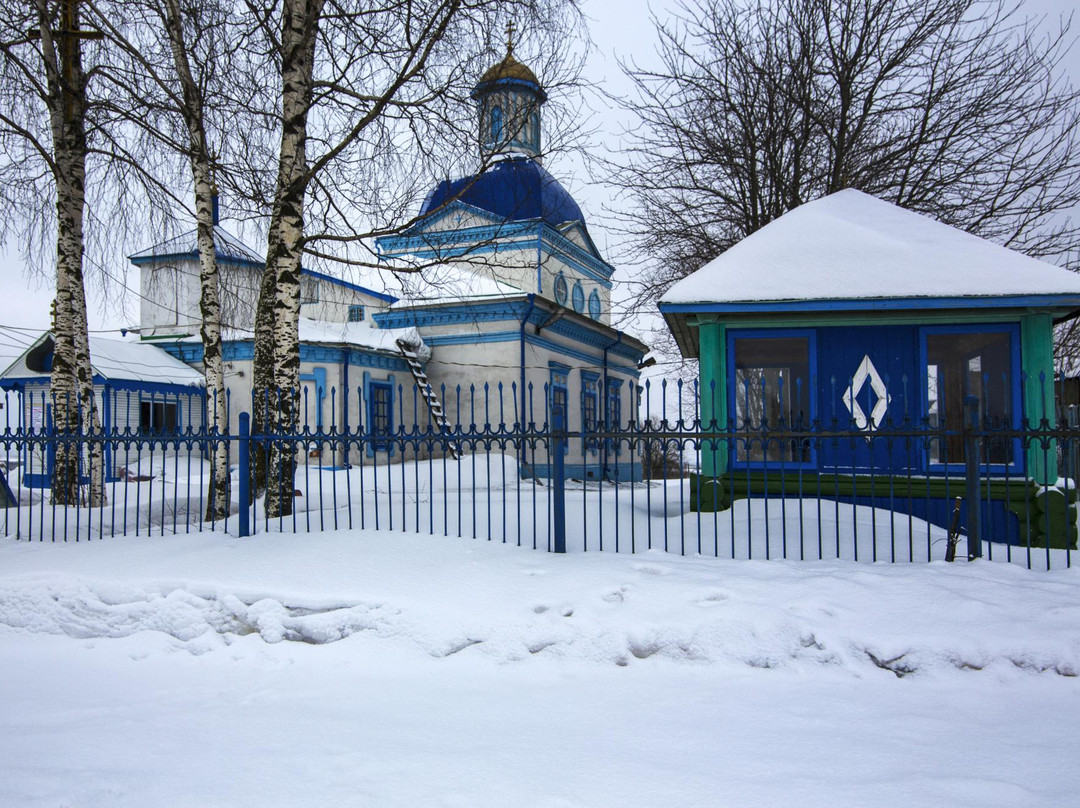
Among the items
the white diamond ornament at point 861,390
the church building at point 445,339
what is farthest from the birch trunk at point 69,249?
the white diamond ornament at point 861,390

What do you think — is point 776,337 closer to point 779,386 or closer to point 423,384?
point 779,386

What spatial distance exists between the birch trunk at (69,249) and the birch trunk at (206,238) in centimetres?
150

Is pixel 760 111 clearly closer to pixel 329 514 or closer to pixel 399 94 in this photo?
pixel 399 94

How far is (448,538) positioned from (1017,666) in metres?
4.38

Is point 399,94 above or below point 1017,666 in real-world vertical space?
above

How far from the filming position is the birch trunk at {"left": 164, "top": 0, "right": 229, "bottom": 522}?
931 centimetres

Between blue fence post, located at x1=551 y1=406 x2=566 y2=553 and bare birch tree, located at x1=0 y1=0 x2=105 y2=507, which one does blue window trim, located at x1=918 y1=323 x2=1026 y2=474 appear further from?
bare birch tree, located at x1=0 y1=0 x2=105 y2=507

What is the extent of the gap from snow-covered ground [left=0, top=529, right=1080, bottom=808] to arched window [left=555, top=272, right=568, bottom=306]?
15.8 m

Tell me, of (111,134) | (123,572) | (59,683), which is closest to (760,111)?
(111,134)

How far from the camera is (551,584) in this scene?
5.65 meters

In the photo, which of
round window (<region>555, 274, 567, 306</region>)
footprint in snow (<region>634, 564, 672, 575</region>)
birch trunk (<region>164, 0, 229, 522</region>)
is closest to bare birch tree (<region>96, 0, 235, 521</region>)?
birch trunk (<region>164, 0, 229, 522</region>)

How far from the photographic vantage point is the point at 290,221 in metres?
8.01

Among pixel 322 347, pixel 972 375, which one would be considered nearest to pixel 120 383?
pixel 322 347

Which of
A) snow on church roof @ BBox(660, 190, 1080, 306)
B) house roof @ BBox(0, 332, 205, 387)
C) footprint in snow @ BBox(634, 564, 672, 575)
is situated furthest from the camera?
house roof @ BBox(0, 332, 205, 387)
